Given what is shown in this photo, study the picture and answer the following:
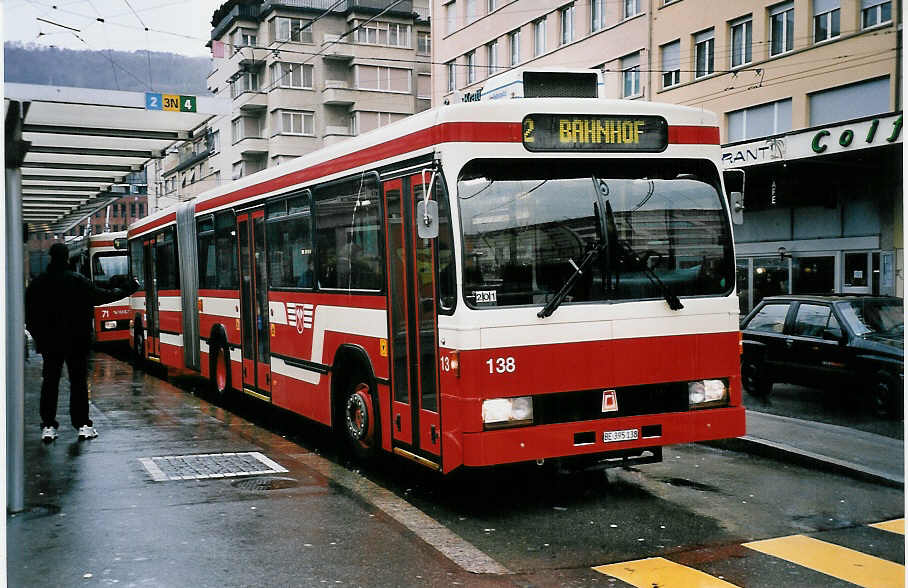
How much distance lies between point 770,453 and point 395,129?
476 cm

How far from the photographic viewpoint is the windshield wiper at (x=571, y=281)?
695cm

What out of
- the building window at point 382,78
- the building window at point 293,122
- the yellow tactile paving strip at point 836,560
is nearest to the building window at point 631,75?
the yellow tactile paving strip at point 836,560

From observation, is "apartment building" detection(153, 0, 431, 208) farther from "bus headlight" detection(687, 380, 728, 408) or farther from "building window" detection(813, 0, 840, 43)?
"bus headlight" detection(687, 380, 728, 408)

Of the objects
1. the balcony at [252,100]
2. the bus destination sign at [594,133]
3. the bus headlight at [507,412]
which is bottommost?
the bus headlight at [507,412]

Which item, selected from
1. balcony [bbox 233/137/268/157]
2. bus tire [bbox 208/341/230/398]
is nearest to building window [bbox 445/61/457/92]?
balcony [bbox 233/137/268/157]

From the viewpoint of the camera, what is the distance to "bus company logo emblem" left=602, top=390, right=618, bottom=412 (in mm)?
7176

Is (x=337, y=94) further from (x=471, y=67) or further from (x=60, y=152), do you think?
(x=60, y=152)

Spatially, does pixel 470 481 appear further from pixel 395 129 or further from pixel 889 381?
pixel 889 381

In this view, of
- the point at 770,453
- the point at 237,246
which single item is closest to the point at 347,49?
the point at 237,246

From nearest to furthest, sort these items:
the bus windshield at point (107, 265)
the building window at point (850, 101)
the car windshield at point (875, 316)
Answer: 1. the car windshield at point (875, 316)
2. the building window at point (850, 101)
3. the bus windshield at point (107, 265)

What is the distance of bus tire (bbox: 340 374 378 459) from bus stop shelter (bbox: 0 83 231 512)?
9.08ft

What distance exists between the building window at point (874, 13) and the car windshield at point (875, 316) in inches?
492

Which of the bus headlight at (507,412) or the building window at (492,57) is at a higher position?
the building window at (492,57)

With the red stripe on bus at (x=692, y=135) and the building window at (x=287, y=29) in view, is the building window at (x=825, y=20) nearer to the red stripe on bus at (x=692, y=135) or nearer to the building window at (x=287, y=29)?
the red stripe on bus at (x=692, y=135)
